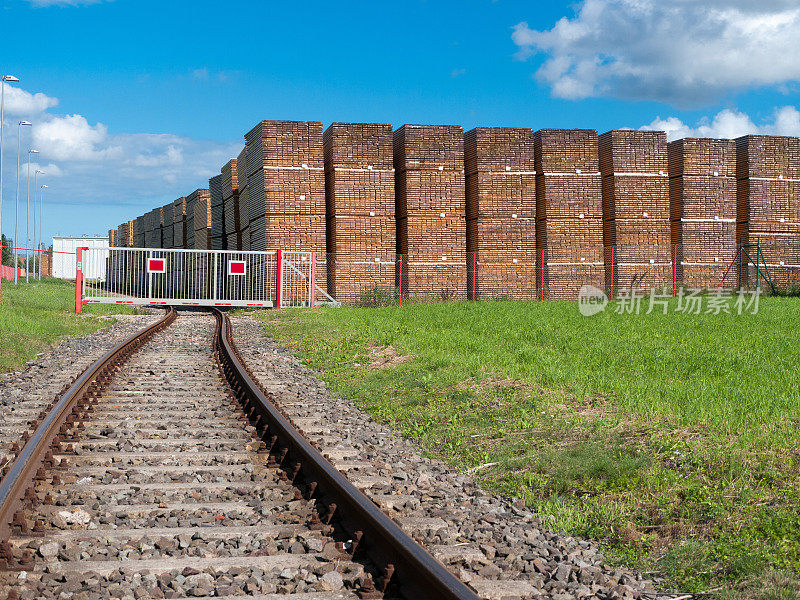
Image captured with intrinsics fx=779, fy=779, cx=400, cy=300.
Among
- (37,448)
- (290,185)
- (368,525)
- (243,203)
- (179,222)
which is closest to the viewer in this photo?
(368,525)

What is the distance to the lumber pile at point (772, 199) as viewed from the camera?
26.7 metres

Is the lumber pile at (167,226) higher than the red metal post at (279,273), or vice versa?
the lumber pile at (167,226)

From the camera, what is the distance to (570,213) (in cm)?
2595

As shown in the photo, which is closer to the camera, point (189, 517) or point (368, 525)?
point (368, 525)

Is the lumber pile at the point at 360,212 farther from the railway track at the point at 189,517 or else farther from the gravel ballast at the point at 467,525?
the railway track at the point at 189,517

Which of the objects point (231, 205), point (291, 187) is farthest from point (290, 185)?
point (231, 205)

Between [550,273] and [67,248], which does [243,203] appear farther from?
[67,248]

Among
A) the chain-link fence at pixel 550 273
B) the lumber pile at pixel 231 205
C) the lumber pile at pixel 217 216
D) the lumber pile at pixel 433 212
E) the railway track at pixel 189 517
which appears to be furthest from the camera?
the lumber pile at pixel 217 216

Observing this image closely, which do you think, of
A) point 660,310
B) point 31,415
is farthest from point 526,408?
point 660,310

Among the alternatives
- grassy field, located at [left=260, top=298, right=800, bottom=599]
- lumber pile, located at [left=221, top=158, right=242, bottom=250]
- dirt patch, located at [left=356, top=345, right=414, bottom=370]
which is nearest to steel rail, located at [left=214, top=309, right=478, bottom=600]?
grassy field, located at [left=260, top=298, right=800, bottom=599]

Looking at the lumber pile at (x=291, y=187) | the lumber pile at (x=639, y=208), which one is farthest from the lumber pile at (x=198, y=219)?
the lumber pile at (x=639, y=208)

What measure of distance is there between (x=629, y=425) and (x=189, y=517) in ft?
12.5

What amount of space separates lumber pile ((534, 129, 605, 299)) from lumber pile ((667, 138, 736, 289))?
2857mm

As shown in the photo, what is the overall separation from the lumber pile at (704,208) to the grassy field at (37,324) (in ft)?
60.3
